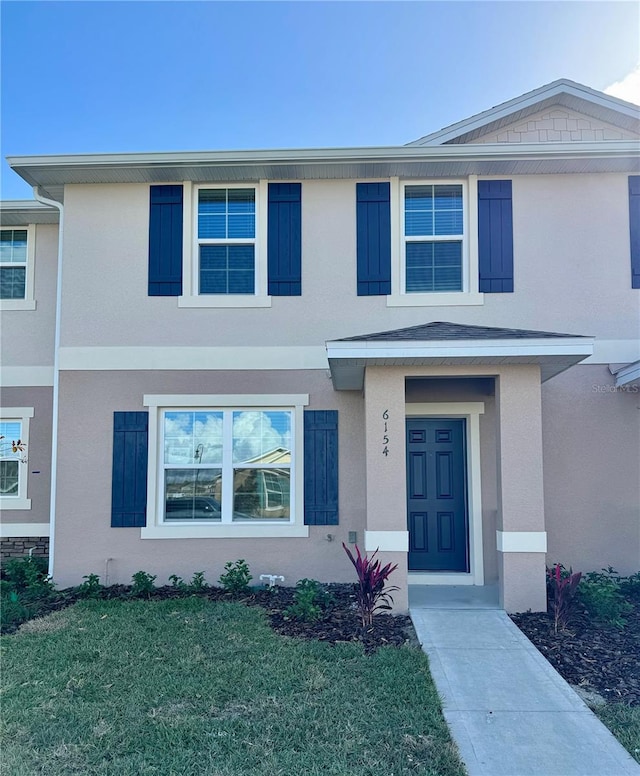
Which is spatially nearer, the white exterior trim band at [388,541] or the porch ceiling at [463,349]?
the porch ceiling at [463,349]

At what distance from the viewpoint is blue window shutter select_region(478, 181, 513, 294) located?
24.6 ft

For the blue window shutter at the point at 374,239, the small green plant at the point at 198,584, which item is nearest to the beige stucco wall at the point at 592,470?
the blue window shutter at the point at 374,239

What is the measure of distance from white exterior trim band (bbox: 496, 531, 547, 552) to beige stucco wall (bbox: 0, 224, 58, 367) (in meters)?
7.06

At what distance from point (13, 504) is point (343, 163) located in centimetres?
694

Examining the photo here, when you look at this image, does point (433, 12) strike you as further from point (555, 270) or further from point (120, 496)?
point (120, 496)

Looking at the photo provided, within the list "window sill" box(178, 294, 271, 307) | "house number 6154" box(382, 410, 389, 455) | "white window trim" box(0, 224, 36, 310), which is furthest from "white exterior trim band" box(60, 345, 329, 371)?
"white window trim" box(0, 224, 36, 310)

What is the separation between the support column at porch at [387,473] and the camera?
604 centimetres

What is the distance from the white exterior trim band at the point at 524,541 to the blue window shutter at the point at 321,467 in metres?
2.20

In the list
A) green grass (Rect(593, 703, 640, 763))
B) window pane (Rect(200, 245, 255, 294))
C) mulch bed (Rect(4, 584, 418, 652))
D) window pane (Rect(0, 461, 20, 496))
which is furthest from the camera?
window pane (Rect(0, 461, 20, 496))

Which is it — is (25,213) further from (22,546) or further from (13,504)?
(22,546)

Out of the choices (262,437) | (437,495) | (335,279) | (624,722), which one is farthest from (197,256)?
(624,722)

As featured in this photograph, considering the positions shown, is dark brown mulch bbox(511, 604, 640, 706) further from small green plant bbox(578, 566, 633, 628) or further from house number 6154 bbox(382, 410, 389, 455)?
house number 6154 bbox(382, 410, 389, 455)

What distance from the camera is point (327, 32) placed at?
9656 mm

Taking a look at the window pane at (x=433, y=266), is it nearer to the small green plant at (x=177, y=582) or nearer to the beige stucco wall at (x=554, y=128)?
the beige stucco wall at (x=554, y=128)
